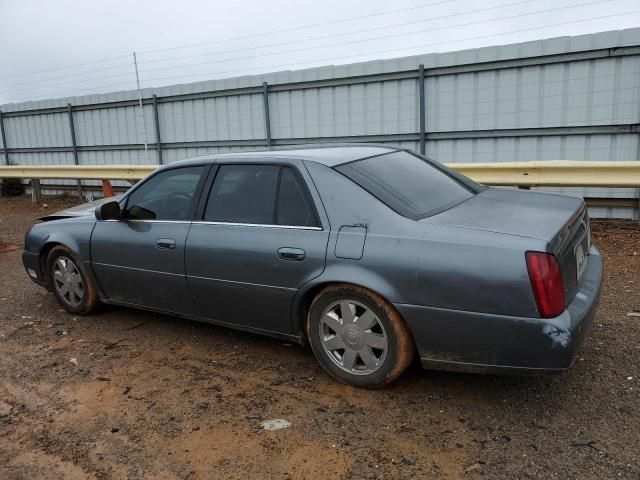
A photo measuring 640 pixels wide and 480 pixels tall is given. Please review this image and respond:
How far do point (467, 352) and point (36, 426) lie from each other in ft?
8.41

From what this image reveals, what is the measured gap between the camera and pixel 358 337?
3.41 metres

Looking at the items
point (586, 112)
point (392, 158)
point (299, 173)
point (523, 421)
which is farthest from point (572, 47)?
point (523, 421)

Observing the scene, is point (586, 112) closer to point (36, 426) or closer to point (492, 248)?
point (492, 248)

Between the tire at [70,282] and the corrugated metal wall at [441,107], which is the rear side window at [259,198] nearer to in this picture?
the tire at [70,282]

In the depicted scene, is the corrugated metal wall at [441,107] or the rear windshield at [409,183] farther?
the corrugated metal wall at [441,107]

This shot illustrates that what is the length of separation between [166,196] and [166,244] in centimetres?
44

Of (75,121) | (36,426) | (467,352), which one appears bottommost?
(36,426)

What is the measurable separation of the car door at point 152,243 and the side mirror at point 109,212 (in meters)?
0.05

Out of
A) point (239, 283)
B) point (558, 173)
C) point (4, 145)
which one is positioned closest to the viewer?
point (239, 283)

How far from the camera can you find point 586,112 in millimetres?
7969

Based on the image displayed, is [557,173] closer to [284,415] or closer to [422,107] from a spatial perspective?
[422,107]

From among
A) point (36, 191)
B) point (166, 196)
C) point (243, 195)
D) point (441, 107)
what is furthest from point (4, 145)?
point (243, 195)

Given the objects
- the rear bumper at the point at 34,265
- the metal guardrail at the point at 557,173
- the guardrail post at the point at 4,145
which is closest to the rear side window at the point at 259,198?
the rear bumper at the point at 34,265

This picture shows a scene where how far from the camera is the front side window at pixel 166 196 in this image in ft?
14.1
